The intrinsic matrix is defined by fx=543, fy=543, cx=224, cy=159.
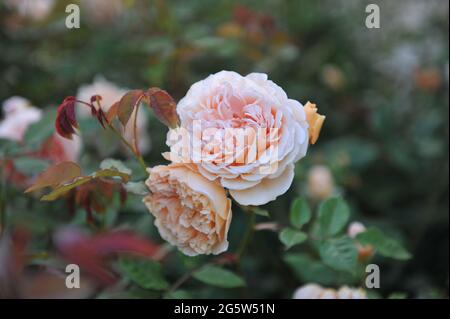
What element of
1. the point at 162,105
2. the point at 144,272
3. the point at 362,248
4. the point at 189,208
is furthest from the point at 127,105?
the point at 362,248

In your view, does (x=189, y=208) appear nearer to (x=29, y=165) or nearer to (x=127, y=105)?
(x=127, y=105)

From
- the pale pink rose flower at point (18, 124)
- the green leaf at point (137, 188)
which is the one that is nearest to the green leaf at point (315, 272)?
the green leaf at point (137, 188)

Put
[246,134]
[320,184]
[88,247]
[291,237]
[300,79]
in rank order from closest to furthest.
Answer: [88,247], [246,134], [291,237], [320,184], [300,79]

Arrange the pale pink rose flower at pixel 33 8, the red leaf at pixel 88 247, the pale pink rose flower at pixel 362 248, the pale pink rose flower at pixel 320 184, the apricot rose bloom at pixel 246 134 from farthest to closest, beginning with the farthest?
the pale pink rose flower at pixel 33 8
the pale pink rose flower at pixel 320 184
the pale pink rose flower at pixel 362 248
the apricot rose bloom at pixel 246 134
the red leaf at pixel 88 247

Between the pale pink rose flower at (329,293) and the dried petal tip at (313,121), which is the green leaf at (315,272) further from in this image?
the dried petal tip at (313,121)

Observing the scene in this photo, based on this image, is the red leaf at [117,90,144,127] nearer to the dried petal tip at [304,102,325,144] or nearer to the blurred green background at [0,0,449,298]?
the dried petal tip at [304,102,325,144]

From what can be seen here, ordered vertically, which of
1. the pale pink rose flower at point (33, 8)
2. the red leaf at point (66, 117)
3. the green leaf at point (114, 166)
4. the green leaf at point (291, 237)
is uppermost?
the pale pink rose flower at point (33, 8)
